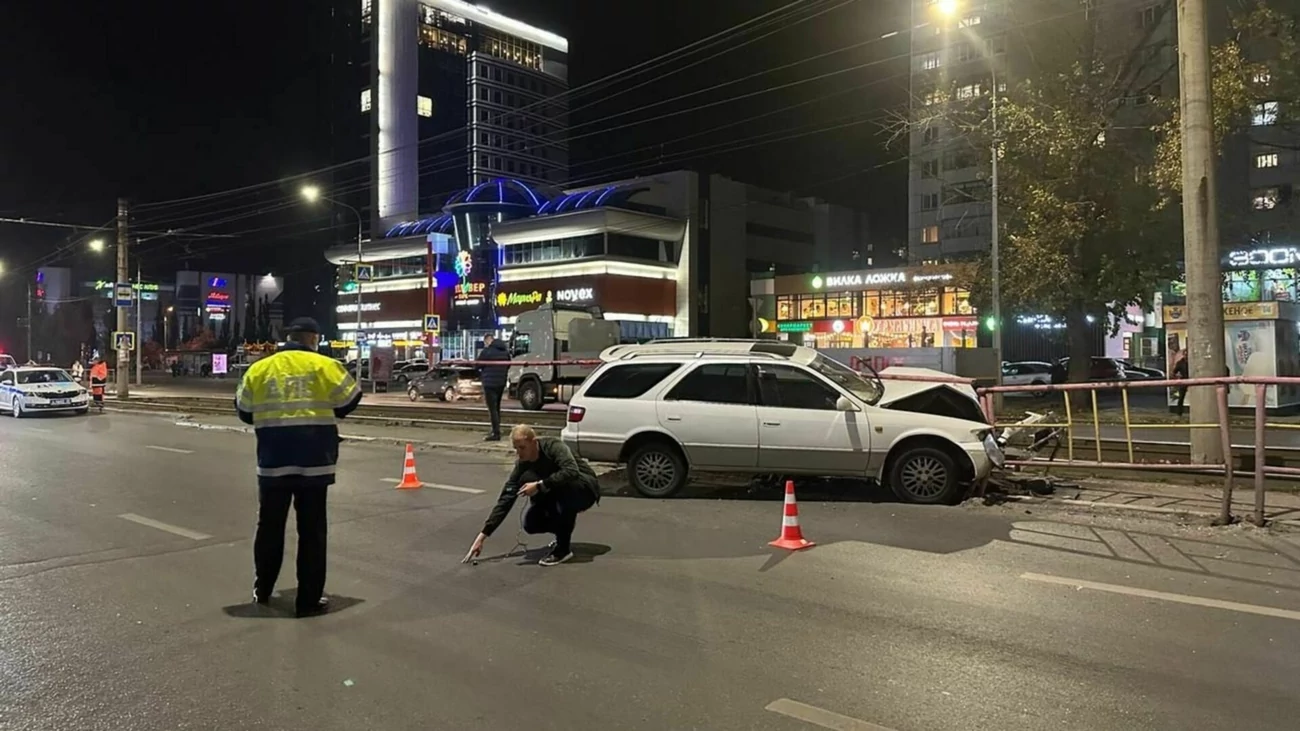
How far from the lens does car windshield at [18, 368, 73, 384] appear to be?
80.3 feet

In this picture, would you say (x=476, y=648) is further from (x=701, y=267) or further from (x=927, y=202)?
(x=927, y=202)

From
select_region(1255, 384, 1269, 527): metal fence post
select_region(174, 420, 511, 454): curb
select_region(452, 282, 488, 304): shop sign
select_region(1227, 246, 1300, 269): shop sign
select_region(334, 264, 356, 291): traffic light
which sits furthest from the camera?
select_region(452, 282, 488, 304): shop sign

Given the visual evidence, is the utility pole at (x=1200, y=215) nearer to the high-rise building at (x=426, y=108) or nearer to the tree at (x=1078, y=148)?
the tree at (x=1078, y=148)

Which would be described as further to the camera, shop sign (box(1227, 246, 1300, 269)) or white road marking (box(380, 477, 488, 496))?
shop sign (box(1227, 246, 1300, 269))

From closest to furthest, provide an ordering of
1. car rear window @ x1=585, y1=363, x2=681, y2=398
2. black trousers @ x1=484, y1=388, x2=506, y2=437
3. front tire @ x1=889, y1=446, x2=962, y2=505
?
1. front tire @ x1=889, y1=446, x2=962, y2=505
2. car rear window @ x1=585, y1=363, x2=681, y2=398
3. black trousers @ x1=484, y1=388, x2=506, y2=437

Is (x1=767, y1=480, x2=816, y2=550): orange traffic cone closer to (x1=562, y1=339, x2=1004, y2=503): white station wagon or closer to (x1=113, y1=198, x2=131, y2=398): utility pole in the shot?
(x1=562, y1=339, x2=1004, y2=503): white station wagon

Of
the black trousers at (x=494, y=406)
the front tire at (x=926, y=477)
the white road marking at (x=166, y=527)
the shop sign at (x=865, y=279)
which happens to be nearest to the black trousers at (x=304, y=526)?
the white road marking at (x=166, y=527)

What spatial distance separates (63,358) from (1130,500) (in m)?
108

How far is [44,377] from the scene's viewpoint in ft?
81.9

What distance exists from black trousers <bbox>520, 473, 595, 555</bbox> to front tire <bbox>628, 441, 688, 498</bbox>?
307 centimetres

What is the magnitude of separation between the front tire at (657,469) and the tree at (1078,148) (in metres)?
12.9

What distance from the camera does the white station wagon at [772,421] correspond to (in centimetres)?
922

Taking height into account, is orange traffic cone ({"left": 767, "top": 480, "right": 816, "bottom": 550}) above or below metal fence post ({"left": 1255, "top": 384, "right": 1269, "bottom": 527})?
below

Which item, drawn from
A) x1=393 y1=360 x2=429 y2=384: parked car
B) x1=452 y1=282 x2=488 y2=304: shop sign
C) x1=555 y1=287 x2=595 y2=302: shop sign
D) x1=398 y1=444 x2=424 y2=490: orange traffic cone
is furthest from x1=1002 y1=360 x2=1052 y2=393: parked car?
x1=452 y1=282 x2=488 y2=304: shop sign
